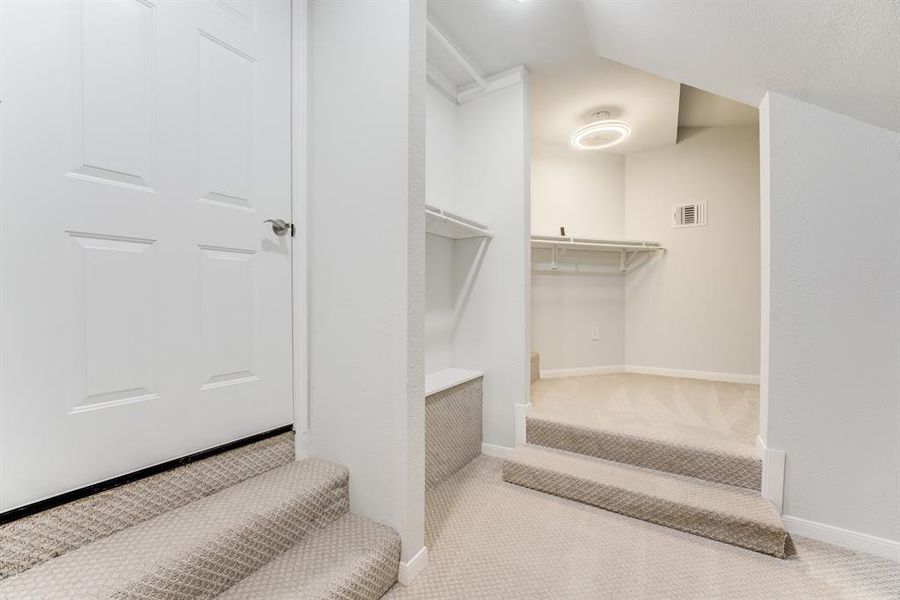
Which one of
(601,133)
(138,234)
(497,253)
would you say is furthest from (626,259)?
(138,234)

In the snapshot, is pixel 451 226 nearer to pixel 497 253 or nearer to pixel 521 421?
pixel 497 253

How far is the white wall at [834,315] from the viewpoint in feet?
4.82

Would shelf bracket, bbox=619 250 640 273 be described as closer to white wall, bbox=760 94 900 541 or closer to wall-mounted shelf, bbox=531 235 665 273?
wall-mounted shelf, bbox=531 235 665 273

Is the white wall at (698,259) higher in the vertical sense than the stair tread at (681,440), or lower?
higher

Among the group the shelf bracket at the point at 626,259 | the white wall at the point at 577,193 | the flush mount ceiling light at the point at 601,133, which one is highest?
the flush mount ceiling light at the point at 601,133

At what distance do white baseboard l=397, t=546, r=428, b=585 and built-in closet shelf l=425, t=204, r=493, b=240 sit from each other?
4.82 feet

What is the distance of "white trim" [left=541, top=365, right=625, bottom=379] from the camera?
11.0ft

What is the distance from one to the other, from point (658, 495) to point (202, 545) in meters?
1.80

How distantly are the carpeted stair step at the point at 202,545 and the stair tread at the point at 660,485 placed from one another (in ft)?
3.72

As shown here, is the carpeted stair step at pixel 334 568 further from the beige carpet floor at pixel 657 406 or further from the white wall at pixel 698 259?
the white wall at pixel 698 259

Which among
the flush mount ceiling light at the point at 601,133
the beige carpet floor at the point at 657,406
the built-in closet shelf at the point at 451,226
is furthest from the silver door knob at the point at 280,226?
the flush mount ceiling light at the point at 601,133

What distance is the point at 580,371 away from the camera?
3441 millimetres

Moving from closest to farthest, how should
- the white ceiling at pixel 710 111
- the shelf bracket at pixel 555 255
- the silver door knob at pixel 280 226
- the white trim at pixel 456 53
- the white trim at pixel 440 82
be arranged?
the silver door knob at pixel 280 226 → the white trim at pixel 456 53 → the white trim at pixel 440 82 → the white ceiling at pixel 710 111 → the shelf bracket at pixel 555 255

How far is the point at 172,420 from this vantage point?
46.7 inches
